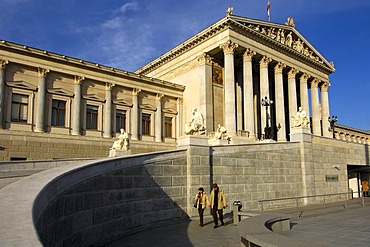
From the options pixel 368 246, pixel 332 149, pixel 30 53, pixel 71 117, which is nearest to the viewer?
pixel 368 246

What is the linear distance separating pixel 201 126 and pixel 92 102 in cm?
1873

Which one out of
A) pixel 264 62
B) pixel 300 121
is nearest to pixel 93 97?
pixel 264 62

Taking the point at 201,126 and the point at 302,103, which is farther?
the point at 302,103

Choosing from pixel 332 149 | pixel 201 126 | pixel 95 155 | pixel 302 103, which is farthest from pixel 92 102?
pixel 302 103

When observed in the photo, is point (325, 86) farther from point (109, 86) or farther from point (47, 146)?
point (47, 146)

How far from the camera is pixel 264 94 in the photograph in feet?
114

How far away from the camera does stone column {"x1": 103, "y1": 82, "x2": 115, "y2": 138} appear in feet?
103

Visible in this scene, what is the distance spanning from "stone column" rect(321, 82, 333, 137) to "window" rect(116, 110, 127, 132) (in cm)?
2727

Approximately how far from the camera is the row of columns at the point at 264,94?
3181 cm

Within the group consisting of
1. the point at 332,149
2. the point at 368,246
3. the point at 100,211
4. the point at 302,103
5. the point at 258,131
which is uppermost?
the point at 302,103

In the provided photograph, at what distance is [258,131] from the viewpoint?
38.2 metres

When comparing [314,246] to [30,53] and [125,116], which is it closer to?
[30,53]

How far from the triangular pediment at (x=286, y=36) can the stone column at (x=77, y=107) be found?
617 inches

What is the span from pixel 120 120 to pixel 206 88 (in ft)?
30.8
